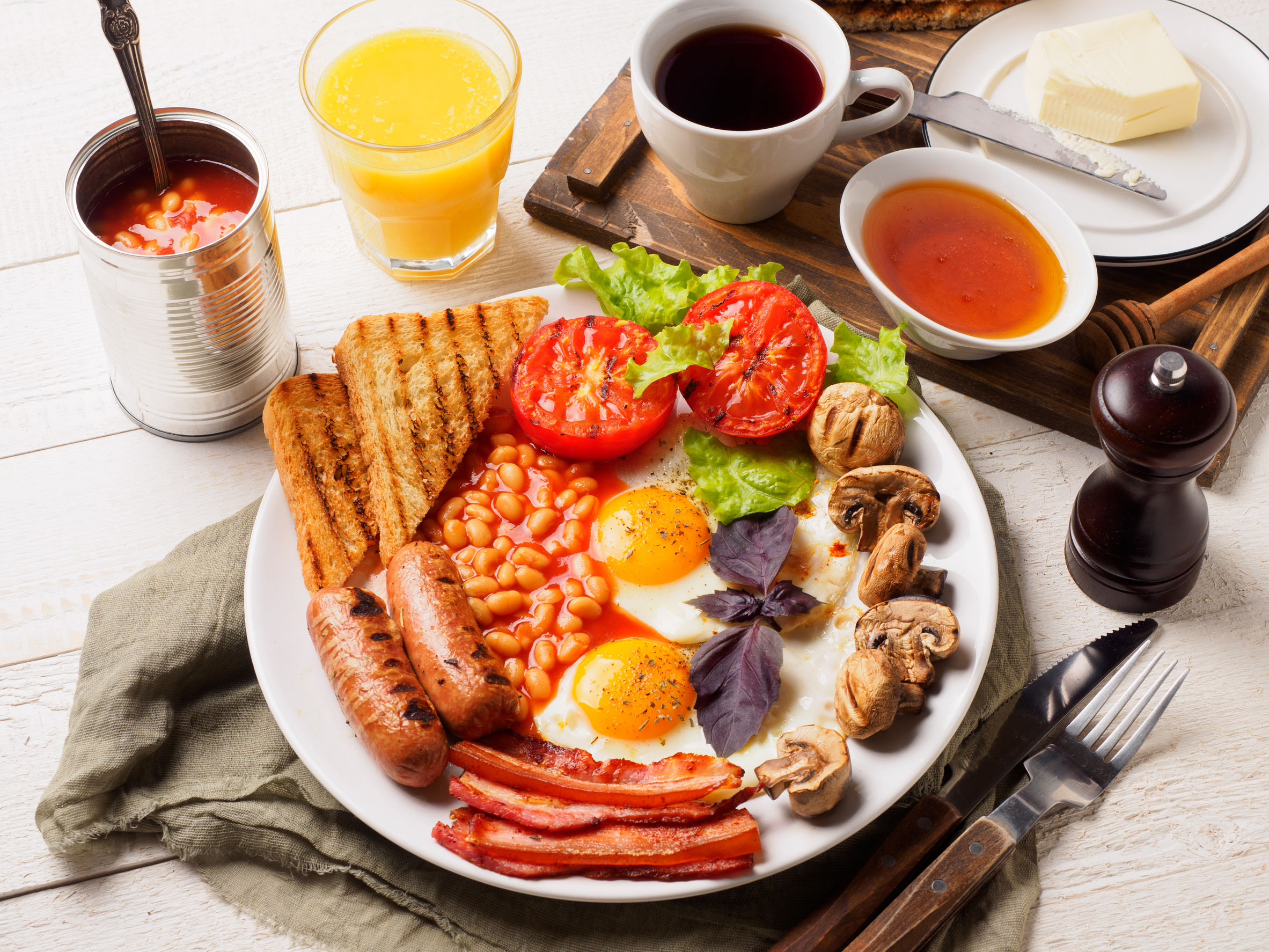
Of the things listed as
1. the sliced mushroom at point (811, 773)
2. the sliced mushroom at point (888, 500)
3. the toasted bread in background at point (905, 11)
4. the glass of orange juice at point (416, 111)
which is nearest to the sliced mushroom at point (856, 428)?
the sliced mushroom at point (888, 500)

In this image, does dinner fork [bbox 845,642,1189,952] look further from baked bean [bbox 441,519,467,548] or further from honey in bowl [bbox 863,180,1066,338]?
baked bean [bbox 441,519,467,548]

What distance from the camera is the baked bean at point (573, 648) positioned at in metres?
2.83

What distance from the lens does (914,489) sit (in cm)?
285

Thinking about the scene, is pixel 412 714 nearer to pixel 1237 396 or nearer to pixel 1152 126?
pixel 1237 396

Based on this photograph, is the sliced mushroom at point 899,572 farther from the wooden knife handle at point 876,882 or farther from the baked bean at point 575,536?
the baked bean at point 575,536

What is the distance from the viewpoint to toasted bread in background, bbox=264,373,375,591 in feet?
9.37

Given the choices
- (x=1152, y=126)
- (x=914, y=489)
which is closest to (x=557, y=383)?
(x=914, y=489)

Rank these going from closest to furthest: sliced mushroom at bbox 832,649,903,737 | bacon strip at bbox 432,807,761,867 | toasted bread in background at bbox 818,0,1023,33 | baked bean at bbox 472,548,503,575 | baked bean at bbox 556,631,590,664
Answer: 1. bacon strip at bbox 432,807,761,867
2. sliced mushroom at bbox 832,649,903,737
3. baked bean at bbox 556,631,590,664
4. baked bean at bbox 472,548,503,575
5. toasted bread in background at bbox 818,0,1023,33

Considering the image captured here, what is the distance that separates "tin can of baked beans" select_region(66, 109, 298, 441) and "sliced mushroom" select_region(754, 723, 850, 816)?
189 centimetres

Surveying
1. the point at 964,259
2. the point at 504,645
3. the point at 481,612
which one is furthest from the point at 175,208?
the point at 964,259

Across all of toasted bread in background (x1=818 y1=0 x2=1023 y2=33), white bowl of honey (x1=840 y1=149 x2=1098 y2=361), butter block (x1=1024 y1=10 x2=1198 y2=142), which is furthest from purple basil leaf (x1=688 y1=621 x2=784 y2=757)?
toasted bread in background (x1=818 y1=0 x2=1023 y2=33)

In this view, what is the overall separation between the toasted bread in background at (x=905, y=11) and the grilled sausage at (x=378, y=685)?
2854 mm

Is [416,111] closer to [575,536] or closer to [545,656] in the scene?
[575,536]

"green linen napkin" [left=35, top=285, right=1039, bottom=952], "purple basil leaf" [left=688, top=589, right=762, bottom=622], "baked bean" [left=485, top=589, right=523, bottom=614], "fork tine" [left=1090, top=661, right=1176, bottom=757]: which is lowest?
"green linen napkin" [left=35, top=285, right=1039, bottom=952]
